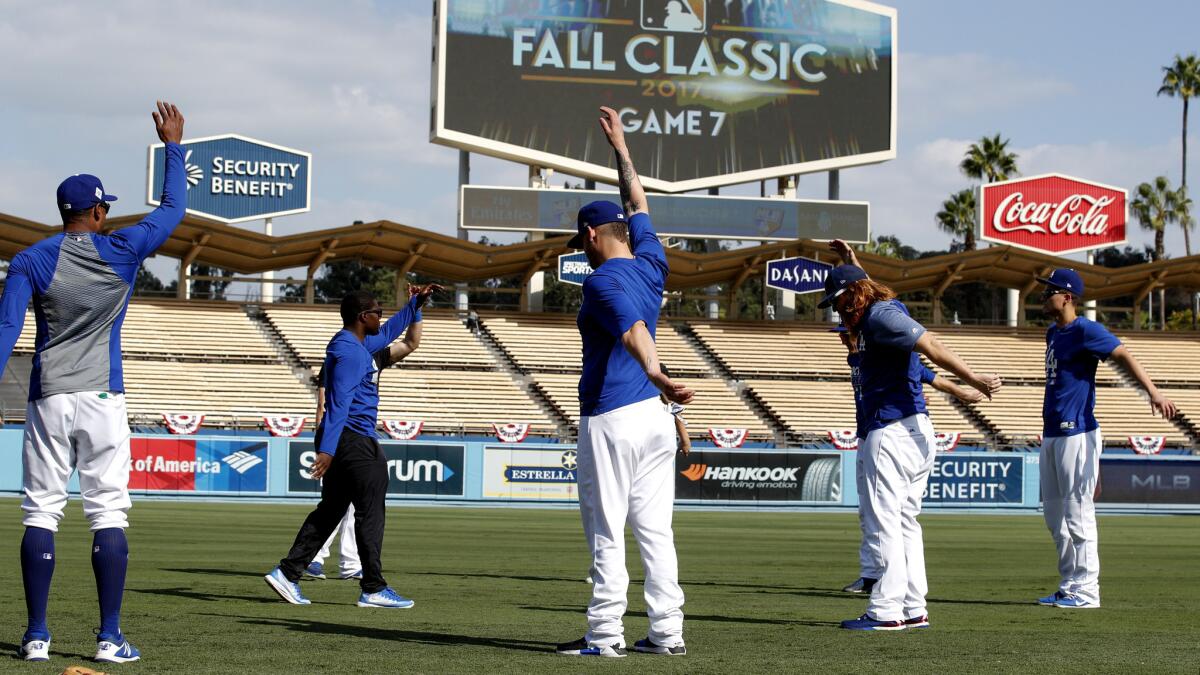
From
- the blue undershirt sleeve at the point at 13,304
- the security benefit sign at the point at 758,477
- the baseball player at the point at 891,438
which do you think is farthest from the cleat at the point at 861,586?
the security benefit sign at the point at 758,477

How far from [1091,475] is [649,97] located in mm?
33182

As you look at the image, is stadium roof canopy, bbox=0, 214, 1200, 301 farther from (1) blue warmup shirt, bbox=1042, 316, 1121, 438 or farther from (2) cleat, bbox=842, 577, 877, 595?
(1) blue warmup shirt, bbox=1042, 316, 1121, 438

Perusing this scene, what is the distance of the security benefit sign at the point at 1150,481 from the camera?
3002 cm

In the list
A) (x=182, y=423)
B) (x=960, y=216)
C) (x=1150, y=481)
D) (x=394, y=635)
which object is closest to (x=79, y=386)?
(x=394, y=635)

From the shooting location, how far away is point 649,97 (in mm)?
42156

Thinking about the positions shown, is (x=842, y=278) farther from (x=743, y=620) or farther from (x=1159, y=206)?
(x=1159, y=206)

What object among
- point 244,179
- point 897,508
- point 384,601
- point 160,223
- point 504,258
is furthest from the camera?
point 244,179

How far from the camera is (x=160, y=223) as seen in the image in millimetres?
6559

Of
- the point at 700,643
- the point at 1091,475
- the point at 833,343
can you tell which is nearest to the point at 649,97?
the point at 833,343

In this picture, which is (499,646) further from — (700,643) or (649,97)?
(649,97)

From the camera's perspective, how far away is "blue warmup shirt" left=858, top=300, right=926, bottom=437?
27.1 ft

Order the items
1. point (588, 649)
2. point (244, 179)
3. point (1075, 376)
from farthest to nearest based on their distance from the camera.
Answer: point (244, 179) < point (1075, 376) < point (588, 649)

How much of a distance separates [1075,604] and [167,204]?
270 inches

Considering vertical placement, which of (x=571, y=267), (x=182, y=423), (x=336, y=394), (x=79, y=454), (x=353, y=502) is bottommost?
(x=182, y=423)
